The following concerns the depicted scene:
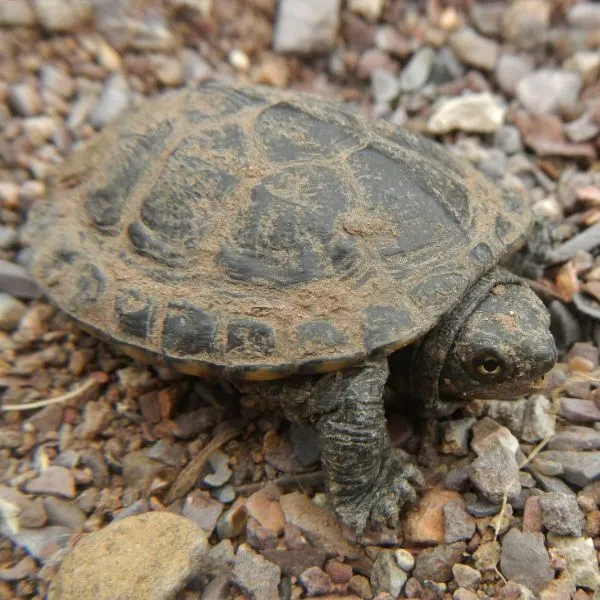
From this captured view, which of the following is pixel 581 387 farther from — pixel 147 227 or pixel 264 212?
pixel 147 227

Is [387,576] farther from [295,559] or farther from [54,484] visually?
[54,484]

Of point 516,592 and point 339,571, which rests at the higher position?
point 516,592

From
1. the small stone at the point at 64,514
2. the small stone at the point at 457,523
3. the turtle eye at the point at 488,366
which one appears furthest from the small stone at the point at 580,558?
the small stone at the point at 64,514

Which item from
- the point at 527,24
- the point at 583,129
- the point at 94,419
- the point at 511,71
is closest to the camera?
the point at 94,419

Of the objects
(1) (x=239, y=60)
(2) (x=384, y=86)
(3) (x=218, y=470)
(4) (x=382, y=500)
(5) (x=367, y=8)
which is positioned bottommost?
(3) (x=218, y=470)

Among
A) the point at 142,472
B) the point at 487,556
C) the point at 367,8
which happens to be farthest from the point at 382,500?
the point at 367,8

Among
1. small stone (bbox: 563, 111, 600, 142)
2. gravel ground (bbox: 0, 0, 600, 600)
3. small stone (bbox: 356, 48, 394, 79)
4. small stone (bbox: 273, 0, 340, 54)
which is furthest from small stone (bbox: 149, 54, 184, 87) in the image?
small stone (bbox: 563, 111, 600, 142)

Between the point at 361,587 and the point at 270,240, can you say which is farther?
the point at 270,240

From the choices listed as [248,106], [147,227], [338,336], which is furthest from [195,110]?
[338,336]

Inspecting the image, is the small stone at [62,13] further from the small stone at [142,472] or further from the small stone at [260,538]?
the small stone at [260,538]
